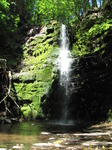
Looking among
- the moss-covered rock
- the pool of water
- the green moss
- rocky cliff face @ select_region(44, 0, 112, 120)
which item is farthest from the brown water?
the green moss

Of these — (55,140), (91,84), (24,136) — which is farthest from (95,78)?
(55,140)

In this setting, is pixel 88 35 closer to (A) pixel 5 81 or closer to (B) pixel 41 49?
(B) pixel 41 49

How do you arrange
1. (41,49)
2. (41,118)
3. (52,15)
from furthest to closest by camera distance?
(52,15) < (41,49) < (41,118)

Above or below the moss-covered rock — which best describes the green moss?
above

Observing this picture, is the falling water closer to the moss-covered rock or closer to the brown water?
the moss-covered rock

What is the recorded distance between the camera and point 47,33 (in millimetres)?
16516

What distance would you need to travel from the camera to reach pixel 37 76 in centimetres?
1373

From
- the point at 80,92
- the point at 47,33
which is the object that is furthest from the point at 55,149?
the point at 47,33

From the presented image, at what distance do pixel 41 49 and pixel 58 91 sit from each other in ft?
12.5

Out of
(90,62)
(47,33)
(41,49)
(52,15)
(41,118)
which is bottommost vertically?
(41,118)

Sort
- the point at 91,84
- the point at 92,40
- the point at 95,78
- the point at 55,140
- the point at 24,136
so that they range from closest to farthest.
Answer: the point at 55,140 < the point at 24,136 < the point at 95,78 < the point at 91,84 < the point at 92,40

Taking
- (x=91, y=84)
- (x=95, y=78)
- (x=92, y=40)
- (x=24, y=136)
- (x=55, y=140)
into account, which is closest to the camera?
(x=55, y=140)

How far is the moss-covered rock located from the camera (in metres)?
13.1

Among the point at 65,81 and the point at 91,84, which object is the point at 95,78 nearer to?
the point at 91,84
